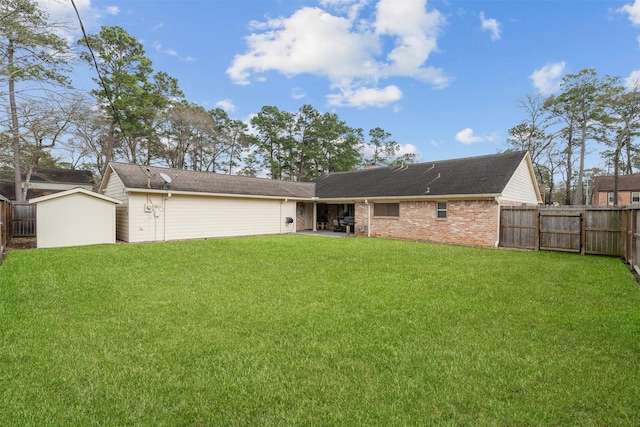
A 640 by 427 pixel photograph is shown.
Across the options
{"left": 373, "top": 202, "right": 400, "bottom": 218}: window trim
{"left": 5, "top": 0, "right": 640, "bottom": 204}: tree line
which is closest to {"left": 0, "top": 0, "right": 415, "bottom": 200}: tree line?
{"left": 5, "top": 0, "right": 640, "bottom": 204}: tree line

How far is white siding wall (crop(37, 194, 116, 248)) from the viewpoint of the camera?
1121 cm

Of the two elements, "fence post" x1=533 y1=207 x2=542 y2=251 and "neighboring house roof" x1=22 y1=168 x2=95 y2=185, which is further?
"neighboring house roof" x1=22 y1=168 x2=95 y2=185

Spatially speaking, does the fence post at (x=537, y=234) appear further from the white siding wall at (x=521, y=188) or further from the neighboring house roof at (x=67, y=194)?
the neighboring house roof at (x=67, y=194)

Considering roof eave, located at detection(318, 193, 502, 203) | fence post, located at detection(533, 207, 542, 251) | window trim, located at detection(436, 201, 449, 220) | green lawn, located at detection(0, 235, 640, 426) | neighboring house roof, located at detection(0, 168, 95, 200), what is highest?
neighboring house roof, located at detection(0, 168, 95, 200)

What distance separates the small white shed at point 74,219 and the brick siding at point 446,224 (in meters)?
12.1

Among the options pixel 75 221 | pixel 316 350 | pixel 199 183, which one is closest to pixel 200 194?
pixel 199 183

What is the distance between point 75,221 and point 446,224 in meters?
15.5

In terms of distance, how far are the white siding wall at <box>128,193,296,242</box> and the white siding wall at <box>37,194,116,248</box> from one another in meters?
0.90

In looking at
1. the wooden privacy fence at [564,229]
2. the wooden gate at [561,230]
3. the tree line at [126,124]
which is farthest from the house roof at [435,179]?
the tree line at [126,124]

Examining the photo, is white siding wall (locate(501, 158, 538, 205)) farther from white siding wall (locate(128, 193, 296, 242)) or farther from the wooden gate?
white siding wall (locate(128, 193, 296, 242))

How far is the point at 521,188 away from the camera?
14859mm

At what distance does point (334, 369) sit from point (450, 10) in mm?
14309

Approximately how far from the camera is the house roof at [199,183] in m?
13.4

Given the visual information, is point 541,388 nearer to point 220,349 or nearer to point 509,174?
point 220,349
